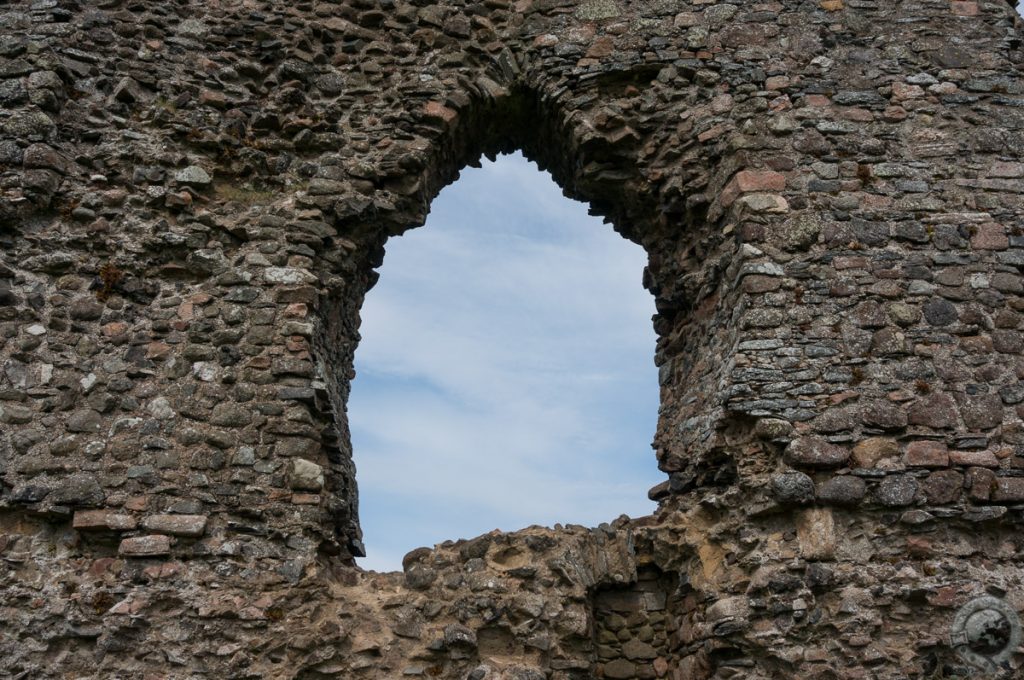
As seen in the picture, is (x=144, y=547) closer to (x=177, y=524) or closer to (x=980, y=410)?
(x=177, y=524)

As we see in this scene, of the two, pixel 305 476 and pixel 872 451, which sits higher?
pixel 305 476

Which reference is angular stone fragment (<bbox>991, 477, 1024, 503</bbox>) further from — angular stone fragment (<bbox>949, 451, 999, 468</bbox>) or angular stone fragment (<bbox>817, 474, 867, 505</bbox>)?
angular stone fragment (<bbox>817, 474, 867, 505</bbox>)

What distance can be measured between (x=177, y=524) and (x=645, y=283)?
151 inches

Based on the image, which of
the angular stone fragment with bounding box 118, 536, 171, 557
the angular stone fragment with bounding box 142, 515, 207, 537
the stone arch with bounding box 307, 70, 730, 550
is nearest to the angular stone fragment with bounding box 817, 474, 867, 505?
the stone arch with bounding box 307, 70, 730, 550

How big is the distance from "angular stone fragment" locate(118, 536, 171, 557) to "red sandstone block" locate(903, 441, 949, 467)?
4.35 metres

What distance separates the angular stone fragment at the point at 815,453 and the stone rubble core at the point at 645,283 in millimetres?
18

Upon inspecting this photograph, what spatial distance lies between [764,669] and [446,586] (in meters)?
1.90

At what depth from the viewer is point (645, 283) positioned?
7445mm

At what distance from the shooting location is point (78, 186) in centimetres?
661

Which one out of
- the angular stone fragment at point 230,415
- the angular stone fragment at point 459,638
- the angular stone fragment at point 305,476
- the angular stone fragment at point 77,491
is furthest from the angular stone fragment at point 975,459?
the angular stone fragment at point 77,491

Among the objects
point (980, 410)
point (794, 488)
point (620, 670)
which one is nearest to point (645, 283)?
point (794, 488)

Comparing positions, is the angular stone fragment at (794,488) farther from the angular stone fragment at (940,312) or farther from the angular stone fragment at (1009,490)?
the angular stone fragment at (940,312)

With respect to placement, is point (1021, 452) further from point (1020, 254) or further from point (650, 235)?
point (650, 235)

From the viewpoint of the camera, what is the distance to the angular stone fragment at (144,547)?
557 cm
